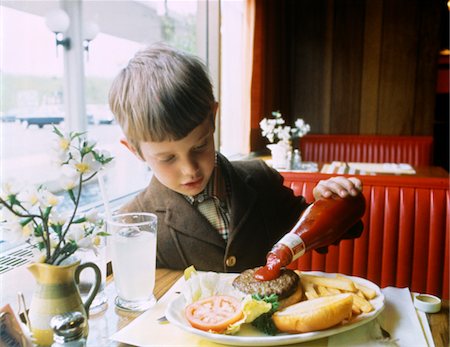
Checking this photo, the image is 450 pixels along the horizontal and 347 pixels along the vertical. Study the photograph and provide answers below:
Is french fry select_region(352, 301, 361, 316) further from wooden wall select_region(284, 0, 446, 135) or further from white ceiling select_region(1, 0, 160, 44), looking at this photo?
wooden wall select_region(284, 0, 446, 135)

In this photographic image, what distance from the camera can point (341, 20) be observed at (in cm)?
491

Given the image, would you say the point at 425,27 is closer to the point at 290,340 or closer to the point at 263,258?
the point at 263,258

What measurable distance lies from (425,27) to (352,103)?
3.44 ft

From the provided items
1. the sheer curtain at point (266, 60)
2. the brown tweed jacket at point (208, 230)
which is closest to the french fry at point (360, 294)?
the brown tweed jacket at point (208, 230)

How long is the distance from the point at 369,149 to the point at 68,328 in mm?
4135

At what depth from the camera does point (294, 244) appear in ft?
2.61

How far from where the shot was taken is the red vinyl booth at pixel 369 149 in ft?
14.1

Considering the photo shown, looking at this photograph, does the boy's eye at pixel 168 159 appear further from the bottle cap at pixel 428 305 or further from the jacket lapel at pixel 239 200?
the bottle cap at pixel 428 305

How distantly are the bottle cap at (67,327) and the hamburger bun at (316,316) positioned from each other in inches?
11.4

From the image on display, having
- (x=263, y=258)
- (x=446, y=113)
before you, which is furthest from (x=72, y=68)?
(x=446, y=113)

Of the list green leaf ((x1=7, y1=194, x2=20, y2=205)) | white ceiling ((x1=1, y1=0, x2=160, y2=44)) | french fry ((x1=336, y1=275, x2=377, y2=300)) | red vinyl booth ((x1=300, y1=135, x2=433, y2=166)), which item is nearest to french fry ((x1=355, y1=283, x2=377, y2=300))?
french fry ((x1=336, y1=275, x2=377, y2=300))

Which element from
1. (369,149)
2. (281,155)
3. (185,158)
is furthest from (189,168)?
(369,149)

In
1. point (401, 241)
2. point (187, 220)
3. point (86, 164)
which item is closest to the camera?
point (86, 164)

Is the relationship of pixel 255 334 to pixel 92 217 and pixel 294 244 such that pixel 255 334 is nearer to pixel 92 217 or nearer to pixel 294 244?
pixel 294 244
